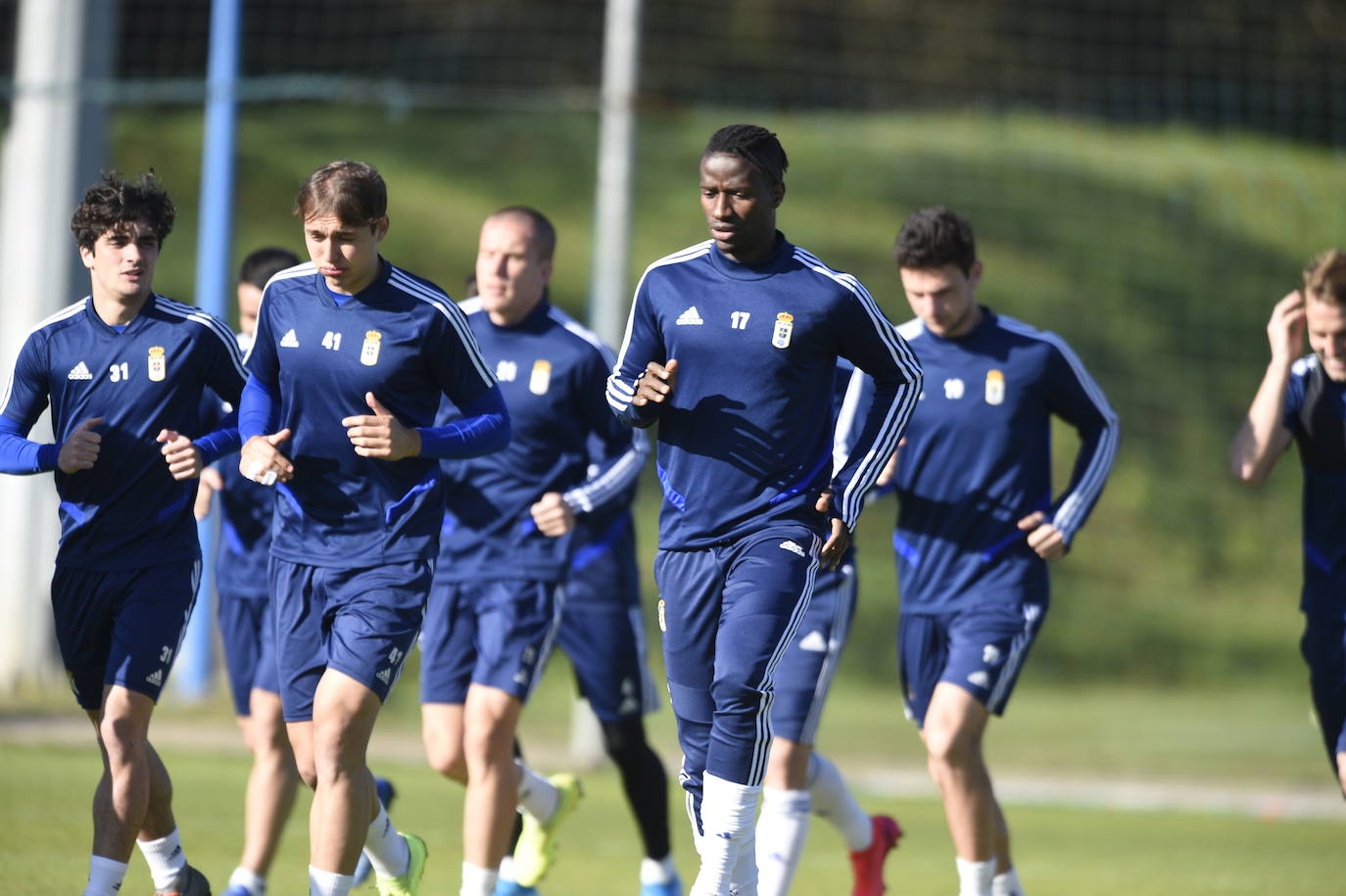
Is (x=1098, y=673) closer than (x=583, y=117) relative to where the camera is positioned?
Yes

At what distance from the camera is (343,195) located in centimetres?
529

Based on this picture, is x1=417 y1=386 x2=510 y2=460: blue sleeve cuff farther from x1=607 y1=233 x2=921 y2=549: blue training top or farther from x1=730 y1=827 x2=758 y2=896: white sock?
x1=730 y1=827 x2=758 y2=896: white sock

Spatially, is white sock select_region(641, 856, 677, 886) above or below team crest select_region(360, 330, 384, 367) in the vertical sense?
below

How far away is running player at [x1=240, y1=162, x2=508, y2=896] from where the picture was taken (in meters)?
5.32

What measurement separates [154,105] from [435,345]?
26.1m

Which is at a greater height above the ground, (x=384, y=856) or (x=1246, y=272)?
(x=1246, y=272)

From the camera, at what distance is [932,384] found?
6.55 meters

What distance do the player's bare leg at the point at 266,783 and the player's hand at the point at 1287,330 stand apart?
371 cm

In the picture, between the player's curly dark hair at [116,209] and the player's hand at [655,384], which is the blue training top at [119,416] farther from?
the player's hand at [655,384]

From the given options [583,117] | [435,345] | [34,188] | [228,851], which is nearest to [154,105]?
[583,117]

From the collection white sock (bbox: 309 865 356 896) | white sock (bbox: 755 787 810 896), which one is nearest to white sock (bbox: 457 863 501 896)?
white sock (bbox: 755 787 810 896)

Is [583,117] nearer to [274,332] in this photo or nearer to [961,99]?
[961,99]

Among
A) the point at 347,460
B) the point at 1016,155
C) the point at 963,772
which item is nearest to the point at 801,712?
the point at 963,772

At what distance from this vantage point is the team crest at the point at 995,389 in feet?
21.4
